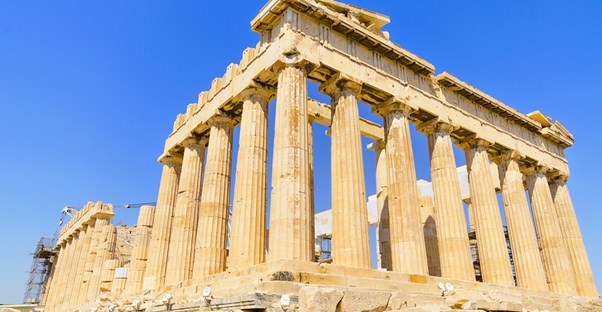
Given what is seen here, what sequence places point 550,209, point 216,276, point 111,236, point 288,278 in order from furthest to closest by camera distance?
point 111,236 → point 550,209 → point 216,276 → point 288,278

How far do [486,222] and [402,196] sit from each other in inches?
245

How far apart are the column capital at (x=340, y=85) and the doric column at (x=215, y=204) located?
5391 mm

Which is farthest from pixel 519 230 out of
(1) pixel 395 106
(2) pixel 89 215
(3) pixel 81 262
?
(3) pixel 81 262

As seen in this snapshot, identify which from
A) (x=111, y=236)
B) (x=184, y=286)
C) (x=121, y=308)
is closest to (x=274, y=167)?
(x=184, y=286)

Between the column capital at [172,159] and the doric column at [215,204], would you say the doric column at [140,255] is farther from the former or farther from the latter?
the doric column at [215,204]

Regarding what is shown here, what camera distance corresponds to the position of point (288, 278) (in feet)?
37.0

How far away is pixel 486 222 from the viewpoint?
21.0 metres

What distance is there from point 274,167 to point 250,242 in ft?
9.65

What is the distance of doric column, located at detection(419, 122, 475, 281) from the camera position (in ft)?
60.8

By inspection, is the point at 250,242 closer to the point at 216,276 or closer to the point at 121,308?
the point at 216,276

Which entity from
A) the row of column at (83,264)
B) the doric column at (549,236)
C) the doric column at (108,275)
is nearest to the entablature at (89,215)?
the row of column at (83,264)

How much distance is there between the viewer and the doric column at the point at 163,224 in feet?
70.0

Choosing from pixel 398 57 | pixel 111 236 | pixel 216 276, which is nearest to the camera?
pixel 216 276

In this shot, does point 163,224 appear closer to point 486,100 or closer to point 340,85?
point 340,85
